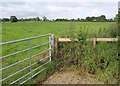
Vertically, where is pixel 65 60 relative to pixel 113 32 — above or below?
below

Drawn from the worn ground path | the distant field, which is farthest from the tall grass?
the distant field

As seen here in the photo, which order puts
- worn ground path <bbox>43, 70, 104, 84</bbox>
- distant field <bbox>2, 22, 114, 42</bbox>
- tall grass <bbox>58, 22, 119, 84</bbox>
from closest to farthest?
worn ground path <bbox>43, 70, 104, 84</bbox> → tall grass <bbox>58, 22, 119, 84</bbox> → distant field <bbox>2, 22, 114, 42</bbox>

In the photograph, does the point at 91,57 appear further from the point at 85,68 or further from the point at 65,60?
the point at 65,60

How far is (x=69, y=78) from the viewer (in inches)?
233

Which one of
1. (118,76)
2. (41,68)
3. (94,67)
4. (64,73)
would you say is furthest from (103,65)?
(41,68)

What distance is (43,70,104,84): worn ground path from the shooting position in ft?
18.5

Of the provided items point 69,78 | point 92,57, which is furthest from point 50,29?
point 69,78

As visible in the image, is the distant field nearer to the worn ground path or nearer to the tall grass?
the tall grass

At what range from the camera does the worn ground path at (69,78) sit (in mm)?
5633

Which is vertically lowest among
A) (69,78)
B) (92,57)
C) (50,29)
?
(50,29)

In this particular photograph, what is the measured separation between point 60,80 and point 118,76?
1452 millimetres

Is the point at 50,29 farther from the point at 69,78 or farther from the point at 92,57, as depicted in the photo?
the point at 69,78

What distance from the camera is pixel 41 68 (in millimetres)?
6285

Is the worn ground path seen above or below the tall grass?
below
